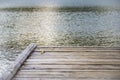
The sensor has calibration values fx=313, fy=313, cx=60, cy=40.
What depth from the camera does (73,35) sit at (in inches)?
502

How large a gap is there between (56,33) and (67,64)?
9311 mm

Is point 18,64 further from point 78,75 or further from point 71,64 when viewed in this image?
point 78,75

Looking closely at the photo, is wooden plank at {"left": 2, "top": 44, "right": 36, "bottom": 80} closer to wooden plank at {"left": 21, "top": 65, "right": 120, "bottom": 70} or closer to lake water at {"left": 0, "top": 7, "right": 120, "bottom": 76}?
wooden plank at {"left": 21, "top": 65, "right": 120, "bottom": 70}

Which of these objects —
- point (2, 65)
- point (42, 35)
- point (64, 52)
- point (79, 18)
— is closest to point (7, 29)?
point (42, 35)

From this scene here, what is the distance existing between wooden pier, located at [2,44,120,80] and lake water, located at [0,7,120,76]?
2.66 m

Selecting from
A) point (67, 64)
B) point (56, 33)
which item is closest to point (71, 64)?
point (67, 64)

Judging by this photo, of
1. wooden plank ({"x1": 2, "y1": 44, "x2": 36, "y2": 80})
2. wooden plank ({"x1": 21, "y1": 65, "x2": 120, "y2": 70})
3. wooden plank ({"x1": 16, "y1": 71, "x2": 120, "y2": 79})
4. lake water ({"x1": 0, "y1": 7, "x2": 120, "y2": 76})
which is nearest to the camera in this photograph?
wooden plank ({"x1": 2, "y1": 44, "x2": 36, "y2": 80})

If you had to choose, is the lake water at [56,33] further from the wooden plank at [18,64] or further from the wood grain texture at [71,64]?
the wood grain texture at [71,64]

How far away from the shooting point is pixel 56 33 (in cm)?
1335

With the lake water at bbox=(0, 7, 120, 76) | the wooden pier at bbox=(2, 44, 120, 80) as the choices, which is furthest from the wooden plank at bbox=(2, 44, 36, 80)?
the lake water at bbox=(0, 7, 120, 76)

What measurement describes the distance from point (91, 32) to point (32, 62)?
31.0ft

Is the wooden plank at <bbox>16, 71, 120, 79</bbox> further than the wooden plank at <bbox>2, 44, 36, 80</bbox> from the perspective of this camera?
Yes

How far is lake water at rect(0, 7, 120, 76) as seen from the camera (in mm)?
10578

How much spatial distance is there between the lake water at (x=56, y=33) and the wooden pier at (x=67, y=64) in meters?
2.66
